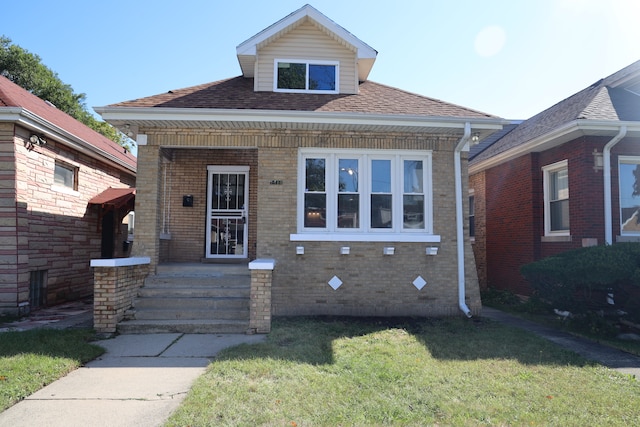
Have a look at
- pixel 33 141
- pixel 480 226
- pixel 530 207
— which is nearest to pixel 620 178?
pixel 530 207

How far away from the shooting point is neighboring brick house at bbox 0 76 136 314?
27.8 ft

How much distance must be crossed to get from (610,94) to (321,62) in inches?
275

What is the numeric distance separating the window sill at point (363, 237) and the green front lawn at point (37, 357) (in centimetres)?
393

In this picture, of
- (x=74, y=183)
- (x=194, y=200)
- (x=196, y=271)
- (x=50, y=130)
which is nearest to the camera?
(x=196, y=271)

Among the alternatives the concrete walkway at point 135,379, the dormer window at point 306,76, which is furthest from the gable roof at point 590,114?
the dormer window at point 306,76

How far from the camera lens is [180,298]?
304 inches

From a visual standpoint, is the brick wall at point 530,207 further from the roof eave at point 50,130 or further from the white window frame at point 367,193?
the roof eave at point 50,130

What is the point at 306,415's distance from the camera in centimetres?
386

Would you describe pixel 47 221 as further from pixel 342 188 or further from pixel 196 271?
pixel 342 188

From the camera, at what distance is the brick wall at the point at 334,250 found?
Result: 8.27 metres

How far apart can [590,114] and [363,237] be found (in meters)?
5.47

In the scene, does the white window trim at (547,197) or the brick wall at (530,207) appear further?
the white window trim at (547,197)

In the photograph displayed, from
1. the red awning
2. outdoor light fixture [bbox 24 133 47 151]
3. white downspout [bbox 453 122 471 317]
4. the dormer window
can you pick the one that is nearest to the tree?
the red awning

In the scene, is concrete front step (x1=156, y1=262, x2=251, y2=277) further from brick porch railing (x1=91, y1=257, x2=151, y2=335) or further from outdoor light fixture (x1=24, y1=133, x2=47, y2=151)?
outdoor light fixture (x1=24, y1=133, x2=47, y2=151)
